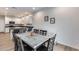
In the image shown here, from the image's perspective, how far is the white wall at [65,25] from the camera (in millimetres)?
1235

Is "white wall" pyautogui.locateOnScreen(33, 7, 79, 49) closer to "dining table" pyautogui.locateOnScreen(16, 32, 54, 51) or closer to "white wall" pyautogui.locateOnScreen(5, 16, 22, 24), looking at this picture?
"dining table" pyautogui.locateOnScreen(16, 32, 54, 51)

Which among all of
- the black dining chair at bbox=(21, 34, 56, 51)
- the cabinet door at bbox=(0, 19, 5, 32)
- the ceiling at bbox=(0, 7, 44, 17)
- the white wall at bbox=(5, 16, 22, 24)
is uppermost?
the ceiling at bbox=(0, 7, 44, 17)

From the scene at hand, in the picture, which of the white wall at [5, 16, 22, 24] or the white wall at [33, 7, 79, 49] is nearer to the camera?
the white wall at [33, 7, 79, 49]

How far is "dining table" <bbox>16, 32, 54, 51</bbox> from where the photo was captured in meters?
1.28

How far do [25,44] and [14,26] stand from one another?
37cm

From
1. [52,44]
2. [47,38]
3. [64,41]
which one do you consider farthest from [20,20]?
[64,41]

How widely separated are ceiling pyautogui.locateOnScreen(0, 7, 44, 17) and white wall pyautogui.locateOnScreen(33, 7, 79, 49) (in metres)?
0.13

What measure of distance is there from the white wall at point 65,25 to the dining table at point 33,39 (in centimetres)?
15

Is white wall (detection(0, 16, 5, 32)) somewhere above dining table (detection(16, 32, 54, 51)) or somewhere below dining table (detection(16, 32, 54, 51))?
above

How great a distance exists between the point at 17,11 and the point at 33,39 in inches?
20.5

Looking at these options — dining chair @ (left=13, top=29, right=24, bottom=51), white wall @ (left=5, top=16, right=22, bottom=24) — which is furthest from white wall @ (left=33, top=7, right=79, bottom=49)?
dining chair @ (left=13, top=29, right=24, bottom=51)

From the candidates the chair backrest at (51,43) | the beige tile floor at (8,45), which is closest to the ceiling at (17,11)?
the beige tile floor at (8,45)
